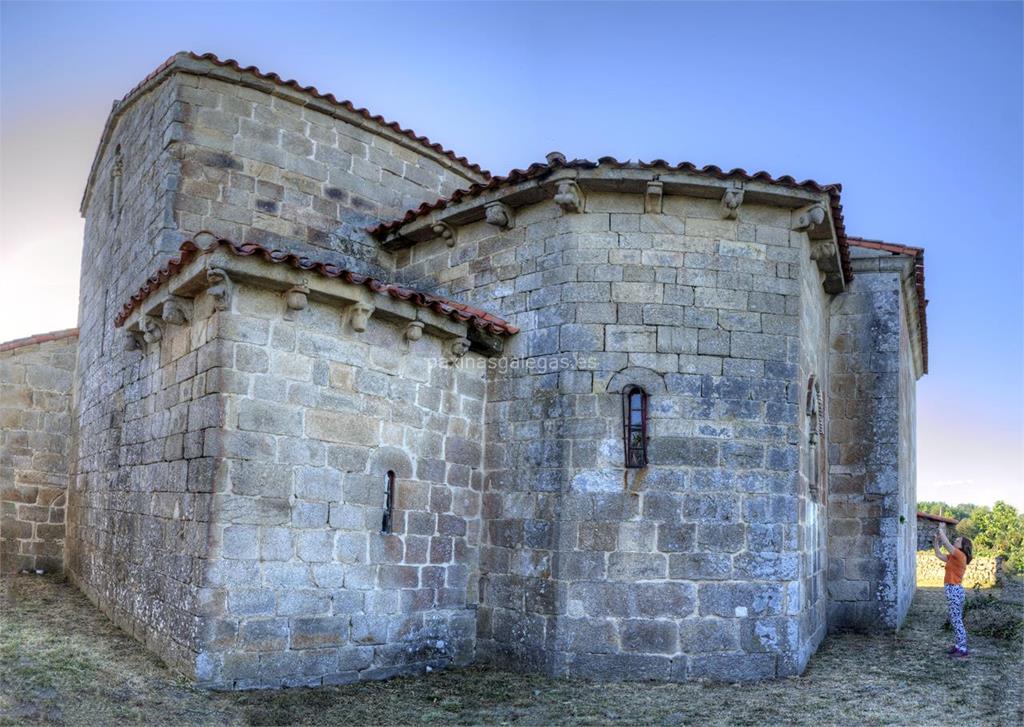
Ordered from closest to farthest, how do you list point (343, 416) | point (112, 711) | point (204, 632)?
point (112, 711) → point (204, 632) → point (343, 416)

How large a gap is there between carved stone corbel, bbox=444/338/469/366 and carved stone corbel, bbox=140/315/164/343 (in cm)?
256

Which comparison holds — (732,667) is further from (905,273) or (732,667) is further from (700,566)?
(905,273)

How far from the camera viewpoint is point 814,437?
8383mm

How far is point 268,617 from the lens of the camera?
635cm

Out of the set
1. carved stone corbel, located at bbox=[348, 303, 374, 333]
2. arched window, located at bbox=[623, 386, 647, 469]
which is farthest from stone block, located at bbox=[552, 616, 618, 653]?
carved stone corbel, located at bbox=[348, 303, 374, 333]

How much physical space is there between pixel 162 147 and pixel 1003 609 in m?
12.2

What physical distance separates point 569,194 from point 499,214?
83 centimetres

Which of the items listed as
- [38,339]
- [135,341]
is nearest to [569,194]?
[135,341]

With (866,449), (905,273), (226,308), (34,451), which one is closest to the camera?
(226,308)

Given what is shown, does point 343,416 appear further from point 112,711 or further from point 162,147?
point 162,147

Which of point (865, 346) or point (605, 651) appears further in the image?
point (865, 346)

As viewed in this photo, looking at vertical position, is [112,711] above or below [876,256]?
below

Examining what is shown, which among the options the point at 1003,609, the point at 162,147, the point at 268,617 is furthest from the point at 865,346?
the point at 162,147

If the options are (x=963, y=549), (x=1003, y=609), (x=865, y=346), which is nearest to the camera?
(x=963, y=549)
